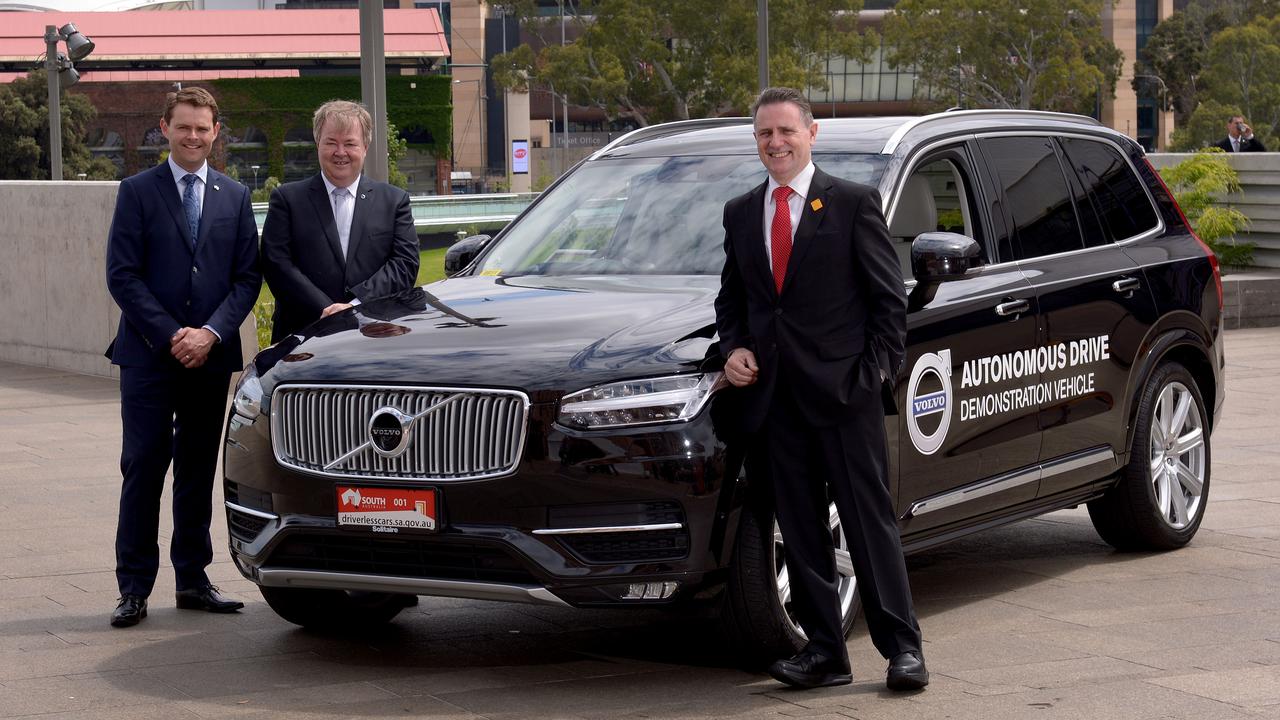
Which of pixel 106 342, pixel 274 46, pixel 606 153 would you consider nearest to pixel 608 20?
pixel 274 46

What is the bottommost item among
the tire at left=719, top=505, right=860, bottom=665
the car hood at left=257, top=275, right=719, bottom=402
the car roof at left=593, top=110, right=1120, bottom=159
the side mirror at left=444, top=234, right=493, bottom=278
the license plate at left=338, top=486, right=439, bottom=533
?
the tire at left=719, top=505, right=860, bottom=665

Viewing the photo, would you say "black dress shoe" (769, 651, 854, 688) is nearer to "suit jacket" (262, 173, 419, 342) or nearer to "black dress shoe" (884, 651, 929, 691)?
"black dress shoe" (884, 651, 929, 691)

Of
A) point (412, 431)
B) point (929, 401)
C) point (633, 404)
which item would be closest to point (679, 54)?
point (929, 401)

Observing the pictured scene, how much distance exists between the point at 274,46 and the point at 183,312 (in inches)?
3879

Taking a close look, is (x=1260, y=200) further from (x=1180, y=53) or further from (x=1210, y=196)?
(x=1180, y=53)

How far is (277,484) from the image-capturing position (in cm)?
605

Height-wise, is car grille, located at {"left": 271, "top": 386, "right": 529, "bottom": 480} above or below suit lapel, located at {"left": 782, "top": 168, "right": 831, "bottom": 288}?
below

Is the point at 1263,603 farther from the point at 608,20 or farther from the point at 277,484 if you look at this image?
the point at 608,20

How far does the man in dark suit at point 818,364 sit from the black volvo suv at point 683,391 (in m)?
0.12

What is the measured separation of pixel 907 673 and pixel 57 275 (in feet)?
40.9

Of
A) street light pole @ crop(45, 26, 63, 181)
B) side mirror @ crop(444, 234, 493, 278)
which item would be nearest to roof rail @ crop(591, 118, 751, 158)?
side mirror @ crop(444, 234, 493, 278)

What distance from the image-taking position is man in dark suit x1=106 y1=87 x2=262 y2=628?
23.5 ft

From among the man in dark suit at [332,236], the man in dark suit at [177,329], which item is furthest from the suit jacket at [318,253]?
the man in dark suit at [177,329]

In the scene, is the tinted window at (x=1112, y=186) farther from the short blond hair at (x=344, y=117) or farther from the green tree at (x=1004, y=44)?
the green tree at (x=1004, y=44)
